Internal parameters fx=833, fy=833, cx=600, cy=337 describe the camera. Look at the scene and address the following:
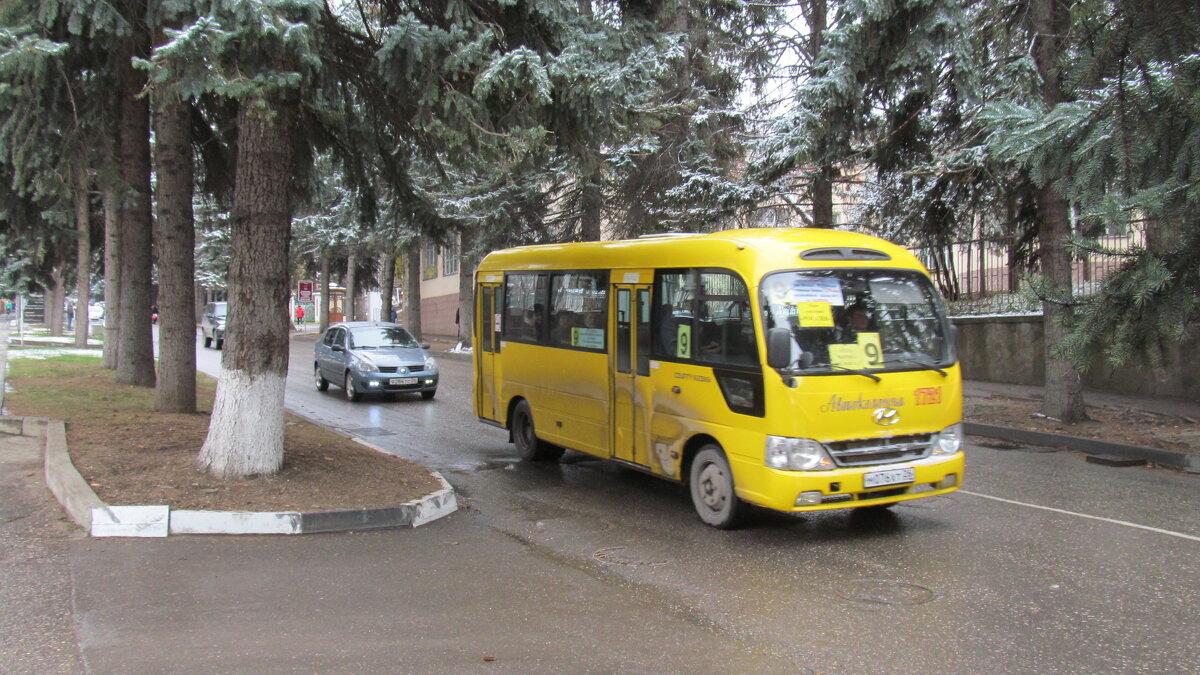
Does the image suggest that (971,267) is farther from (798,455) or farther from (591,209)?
(798,455)

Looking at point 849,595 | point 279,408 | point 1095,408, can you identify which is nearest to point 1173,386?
point 1095,408

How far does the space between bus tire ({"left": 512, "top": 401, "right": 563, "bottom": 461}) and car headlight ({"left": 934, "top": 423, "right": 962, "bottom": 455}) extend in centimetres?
471

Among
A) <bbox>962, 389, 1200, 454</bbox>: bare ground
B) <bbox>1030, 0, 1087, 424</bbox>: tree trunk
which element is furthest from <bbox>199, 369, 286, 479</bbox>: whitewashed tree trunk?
<bbox>1030, 0, 1087, 424</bbox>: tree trunk

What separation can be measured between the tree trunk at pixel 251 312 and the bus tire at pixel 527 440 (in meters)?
3.41

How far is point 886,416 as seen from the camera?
262 inches

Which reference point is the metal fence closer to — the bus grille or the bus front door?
the bus front door

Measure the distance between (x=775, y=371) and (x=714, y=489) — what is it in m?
1.32

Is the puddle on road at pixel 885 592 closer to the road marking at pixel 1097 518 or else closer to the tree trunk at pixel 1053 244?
the road marking at pixel 1097 518

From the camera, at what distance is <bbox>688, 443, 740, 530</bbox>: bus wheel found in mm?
6991

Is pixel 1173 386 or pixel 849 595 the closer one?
pixel 849 595

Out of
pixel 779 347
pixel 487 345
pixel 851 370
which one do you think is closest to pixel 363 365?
pixel 487 345

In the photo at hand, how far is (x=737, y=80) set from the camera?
66.6ft

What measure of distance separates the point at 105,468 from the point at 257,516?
2.18 metres

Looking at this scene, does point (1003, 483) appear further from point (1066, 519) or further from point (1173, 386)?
point (1173, 386)
